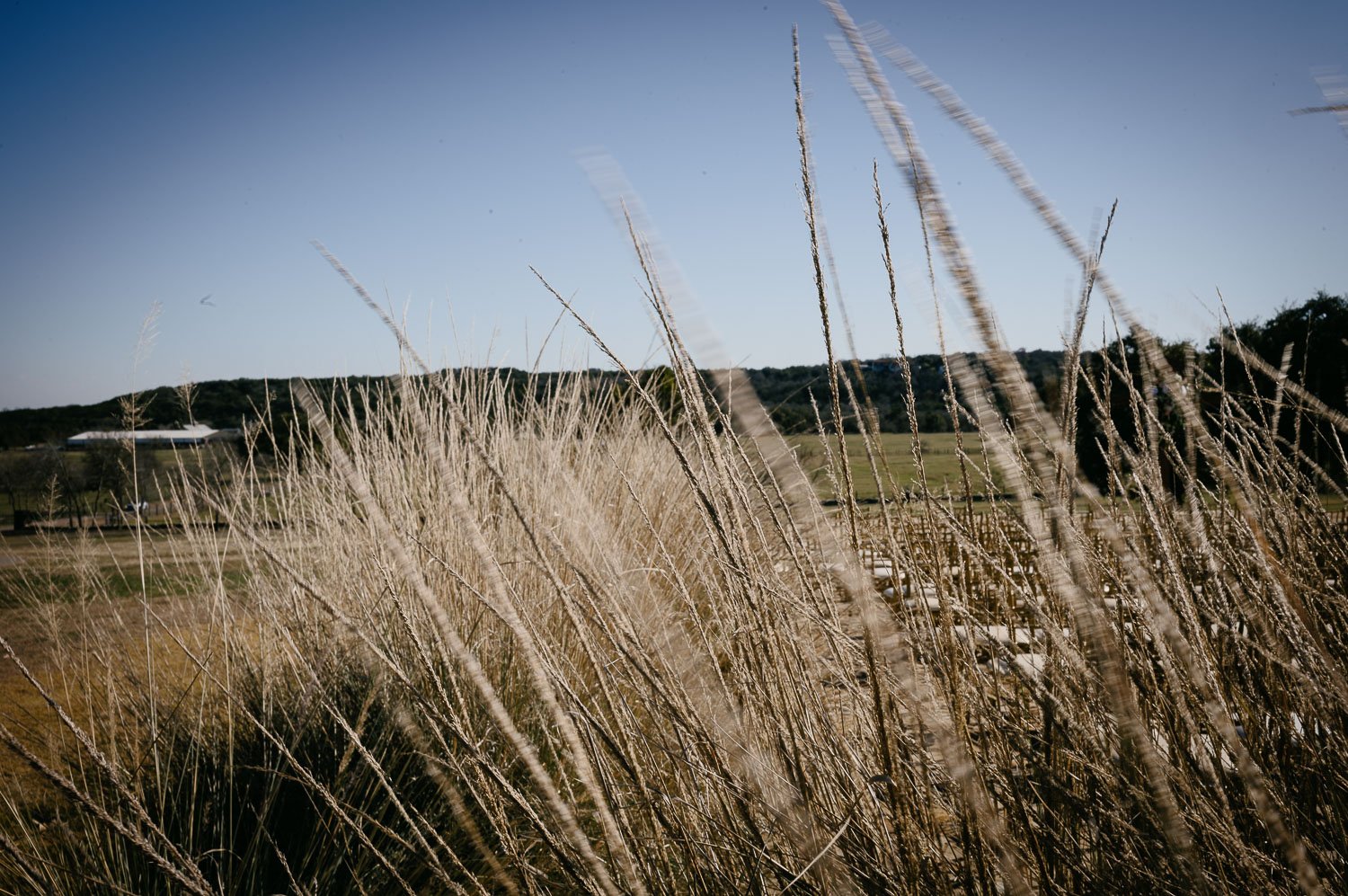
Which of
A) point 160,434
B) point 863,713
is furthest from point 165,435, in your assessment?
point 863,713

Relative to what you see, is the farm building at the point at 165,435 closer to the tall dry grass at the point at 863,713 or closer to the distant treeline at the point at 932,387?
the distant treeline at the point at 932,387

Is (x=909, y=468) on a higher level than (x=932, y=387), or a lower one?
lower

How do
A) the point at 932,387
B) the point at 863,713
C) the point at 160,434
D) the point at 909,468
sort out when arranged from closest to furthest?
the point at 863,713
the point at 932,387
the point at 909,468
the point at 160,434

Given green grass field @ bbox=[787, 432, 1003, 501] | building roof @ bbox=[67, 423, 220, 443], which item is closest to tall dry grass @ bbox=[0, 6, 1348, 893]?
green grass field @ bbox=[787, 432, 1003, 501]

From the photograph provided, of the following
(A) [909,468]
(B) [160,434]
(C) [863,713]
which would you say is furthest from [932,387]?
(B) [160,434]

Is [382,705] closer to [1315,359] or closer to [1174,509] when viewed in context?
[1174,509]

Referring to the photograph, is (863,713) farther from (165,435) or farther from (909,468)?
(165,435)

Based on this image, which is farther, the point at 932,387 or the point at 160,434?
the point at 160,434

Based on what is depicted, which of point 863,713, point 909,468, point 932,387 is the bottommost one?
point 863,713

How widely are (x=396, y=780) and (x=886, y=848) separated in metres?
1.43

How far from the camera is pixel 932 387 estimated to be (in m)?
1.57

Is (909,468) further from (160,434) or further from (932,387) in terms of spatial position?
(160,434)

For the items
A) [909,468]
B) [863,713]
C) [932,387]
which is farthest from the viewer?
[909,468]

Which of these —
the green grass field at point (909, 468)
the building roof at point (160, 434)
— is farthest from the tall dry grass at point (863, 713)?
the building roof at point (160, 434)
